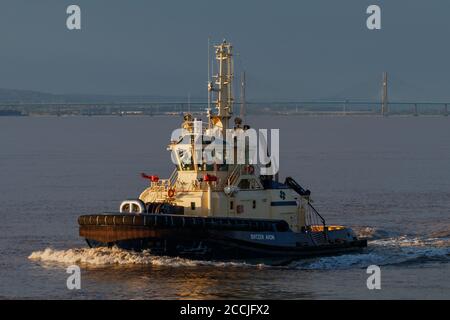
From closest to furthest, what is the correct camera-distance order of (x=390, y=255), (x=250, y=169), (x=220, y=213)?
(x=220, y=213) → (x=250, y=169) → (x=390, y=255)

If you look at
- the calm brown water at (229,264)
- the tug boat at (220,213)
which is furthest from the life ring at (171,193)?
the calm brown water at (229,264)

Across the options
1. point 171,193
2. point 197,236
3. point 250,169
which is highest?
point 250,169

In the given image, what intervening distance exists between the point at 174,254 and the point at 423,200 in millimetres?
25767

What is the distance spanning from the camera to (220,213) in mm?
44562

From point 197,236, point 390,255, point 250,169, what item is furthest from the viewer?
point 390,255

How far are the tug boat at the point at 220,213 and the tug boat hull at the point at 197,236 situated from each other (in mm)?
32

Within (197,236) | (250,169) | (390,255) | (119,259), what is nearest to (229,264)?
(197,236)

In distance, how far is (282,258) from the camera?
4462 centimetres

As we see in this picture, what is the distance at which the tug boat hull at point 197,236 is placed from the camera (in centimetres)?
4297

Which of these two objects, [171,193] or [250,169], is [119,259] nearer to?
[171,193]

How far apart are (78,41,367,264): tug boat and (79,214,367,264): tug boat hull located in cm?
3

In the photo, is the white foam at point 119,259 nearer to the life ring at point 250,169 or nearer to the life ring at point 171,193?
the life ring at point 171,193

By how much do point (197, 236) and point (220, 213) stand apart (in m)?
1.76
